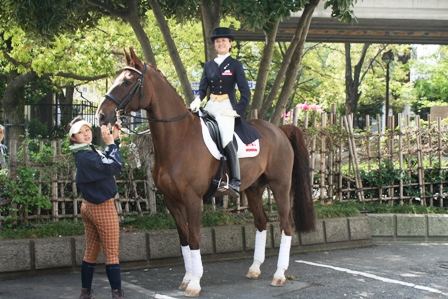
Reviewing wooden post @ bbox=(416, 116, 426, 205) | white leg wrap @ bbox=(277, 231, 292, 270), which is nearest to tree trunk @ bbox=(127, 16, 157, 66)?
white leg wrap @ bbox=(277, 231, 292, 270)

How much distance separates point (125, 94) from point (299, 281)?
3.31 metres

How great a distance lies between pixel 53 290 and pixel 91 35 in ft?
53.6

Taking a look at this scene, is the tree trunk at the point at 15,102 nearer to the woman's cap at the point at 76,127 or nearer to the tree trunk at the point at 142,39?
the tree trunk at the point at 142,39

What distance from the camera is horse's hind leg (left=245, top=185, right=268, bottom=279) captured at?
863cm

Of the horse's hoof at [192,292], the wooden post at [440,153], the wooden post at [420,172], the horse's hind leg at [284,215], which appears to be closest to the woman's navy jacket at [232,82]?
the horse's hind leg at [284,215]

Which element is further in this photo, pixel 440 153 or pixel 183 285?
pixel 440 153

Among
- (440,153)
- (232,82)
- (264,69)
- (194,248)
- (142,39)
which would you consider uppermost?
(142,39)

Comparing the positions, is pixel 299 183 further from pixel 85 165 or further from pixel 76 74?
pixel 76 74

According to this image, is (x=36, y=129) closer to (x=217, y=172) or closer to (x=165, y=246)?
(x=165, y=246)

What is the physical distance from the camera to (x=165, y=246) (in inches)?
362

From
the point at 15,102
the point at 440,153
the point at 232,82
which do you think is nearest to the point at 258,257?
the point at 232,82

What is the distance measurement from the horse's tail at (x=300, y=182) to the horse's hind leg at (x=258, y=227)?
0.54 m

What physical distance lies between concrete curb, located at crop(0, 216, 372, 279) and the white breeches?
6.38 ft

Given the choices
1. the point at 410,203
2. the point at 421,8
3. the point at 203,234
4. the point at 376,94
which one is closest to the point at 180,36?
the point at 421,8
